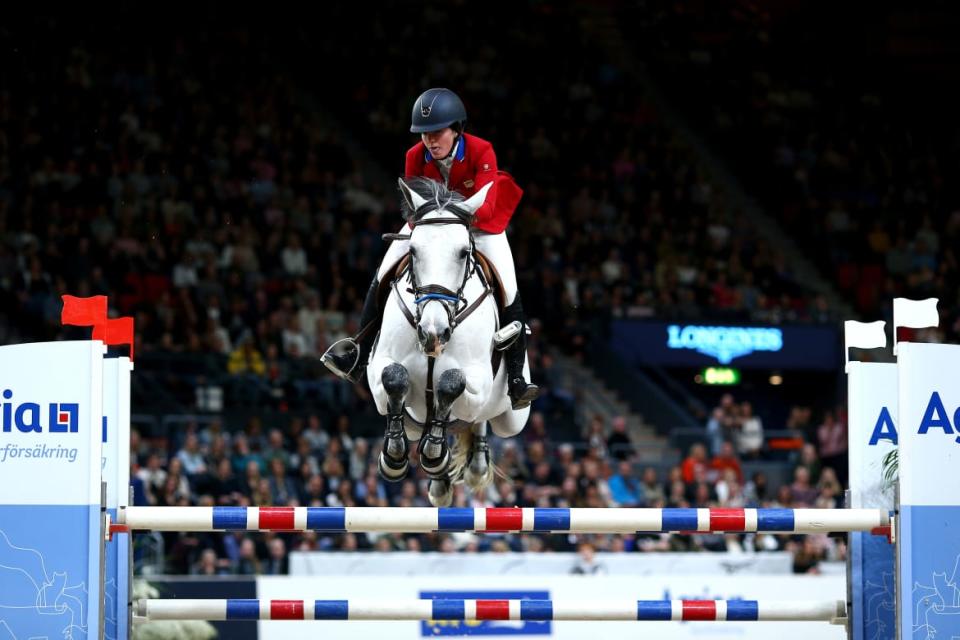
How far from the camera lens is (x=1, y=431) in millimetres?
6094

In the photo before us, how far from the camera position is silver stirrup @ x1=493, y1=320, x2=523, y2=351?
285 inches

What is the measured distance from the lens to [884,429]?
6.93m

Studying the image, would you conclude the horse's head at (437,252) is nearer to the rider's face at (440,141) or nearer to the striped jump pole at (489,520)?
the rider's face at (440,141)

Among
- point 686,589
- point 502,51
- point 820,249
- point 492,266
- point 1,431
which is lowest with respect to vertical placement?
point 686,589


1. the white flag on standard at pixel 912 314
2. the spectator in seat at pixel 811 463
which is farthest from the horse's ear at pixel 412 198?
the spectator in seat at pixel 811 463

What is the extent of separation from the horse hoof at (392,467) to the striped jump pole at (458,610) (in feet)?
2.62

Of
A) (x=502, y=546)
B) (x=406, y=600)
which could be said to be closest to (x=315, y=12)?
(x=502, y=546)

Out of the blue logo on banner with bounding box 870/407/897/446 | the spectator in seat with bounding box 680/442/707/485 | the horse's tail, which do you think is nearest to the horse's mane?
the horse's tail

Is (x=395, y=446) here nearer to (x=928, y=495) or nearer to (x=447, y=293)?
(x=447, y=293)

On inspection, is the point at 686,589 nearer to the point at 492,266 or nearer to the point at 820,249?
the point at 492,266

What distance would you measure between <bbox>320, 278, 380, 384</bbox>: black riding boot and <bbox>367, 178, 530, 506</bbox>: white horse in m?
0.28

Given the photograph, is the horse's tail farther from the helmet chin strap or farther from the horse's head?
the helmet chin strap

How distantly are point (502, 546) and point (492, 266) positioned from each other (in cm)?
573

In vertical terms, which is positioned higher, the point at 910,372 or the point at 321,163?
the point at 321,163
